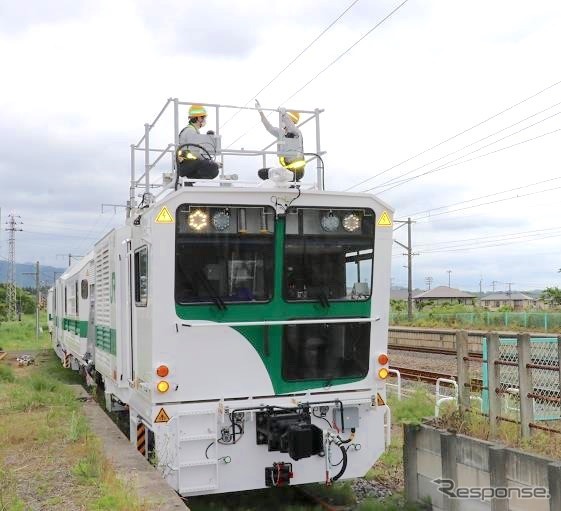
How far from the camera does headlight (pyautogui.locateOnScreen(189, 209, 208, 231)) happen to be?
670cm

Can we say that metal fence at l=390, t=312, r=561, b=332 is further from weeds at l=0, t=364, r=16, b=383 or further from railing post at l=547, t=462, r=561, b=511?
railing post at l=547, t=462, r=561, b=511

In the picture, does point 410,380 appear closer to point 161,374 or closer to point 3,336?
point 161,374

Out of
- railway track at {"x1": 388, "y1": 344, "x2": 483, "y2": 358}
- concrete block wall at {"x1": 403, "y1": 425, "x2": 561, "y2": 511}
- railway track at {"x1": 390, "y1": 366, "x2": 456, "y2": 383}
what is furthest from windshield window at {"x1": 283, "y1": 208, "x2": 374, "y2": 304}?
railway track at {"x1": 388, "y1": 344, "x2": 483, "y2": 358}

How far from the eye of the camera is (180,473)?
6.50 meters

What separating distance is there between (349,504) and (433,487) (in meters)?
0.94

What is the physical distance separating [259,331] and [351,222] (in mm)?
1509

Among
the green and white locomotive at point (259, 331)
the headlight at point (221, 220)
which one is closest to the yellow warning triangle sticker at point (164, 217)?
the green and white locomotive at point (259, 331)

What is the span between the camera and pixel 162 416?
654 cm

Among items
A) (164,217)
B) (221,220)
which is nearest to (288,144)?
(221,220)

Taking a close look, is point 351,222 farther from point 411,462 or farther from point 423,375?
point 423,375

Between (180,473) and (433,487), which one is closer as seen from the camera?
(180,473)

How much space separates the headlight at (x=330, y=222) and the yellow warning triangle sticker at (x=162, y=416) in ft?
8.07

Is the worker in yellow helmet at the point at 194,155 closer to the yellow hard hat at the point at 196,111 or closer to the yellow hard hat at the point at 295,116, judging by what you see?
the yellow hard hat at the point at 196,111

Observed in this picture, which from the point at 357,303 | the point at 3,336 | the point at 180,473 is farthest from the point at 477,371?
the point at 3,336
